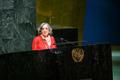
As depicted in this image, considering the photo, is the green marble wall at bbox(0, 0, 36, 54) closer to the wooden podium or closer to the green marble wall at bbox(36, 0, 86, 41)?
the wooden podium

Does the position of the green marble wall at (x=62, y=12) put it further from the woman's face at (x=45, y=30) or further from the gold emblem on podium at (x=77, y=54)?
the gold emblem on podium at (x=77, y=54)

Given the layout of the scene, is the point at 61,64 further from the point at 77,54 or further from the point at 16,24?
the point at 16,24

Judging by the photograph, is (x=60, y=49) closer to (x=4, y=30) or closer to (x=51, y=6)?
(x=4, y=30)

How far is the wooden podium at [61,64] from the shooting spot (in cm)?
392

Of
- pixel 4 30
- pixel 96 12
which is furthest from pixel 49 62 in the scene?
pixel 96 12

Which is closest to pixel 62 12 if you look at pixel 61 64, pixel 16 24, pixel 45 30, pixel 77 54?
pixel 16 24

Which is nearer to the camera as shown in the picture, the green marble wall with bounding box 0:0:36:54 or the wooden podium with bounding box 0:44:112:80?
the wooden podium with bounding box 0:44:112:80

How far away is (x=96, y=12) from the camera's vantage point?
1215 centimetres

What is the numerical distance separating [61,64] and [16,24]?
72.8 inches

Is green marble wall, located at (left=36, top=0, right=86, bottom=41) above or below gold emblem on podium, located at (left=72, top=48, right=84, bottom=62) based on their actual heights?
above

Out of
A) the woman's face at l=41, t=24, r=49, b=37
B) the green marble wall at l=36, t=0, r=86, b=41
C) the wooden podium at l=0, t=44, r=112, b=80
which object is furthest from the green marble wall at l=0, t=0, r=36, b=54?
the green marble wall at l=36, t=0, r=86, b=41

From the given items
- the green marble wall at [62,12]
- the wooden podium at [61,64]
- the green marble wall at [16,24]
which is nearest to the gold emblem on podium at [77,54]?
the wooden podium at [61,64]

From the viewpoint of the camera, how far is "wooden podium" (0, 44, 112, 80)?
12.9ft

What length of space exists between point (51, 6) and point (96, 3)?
1839mm
